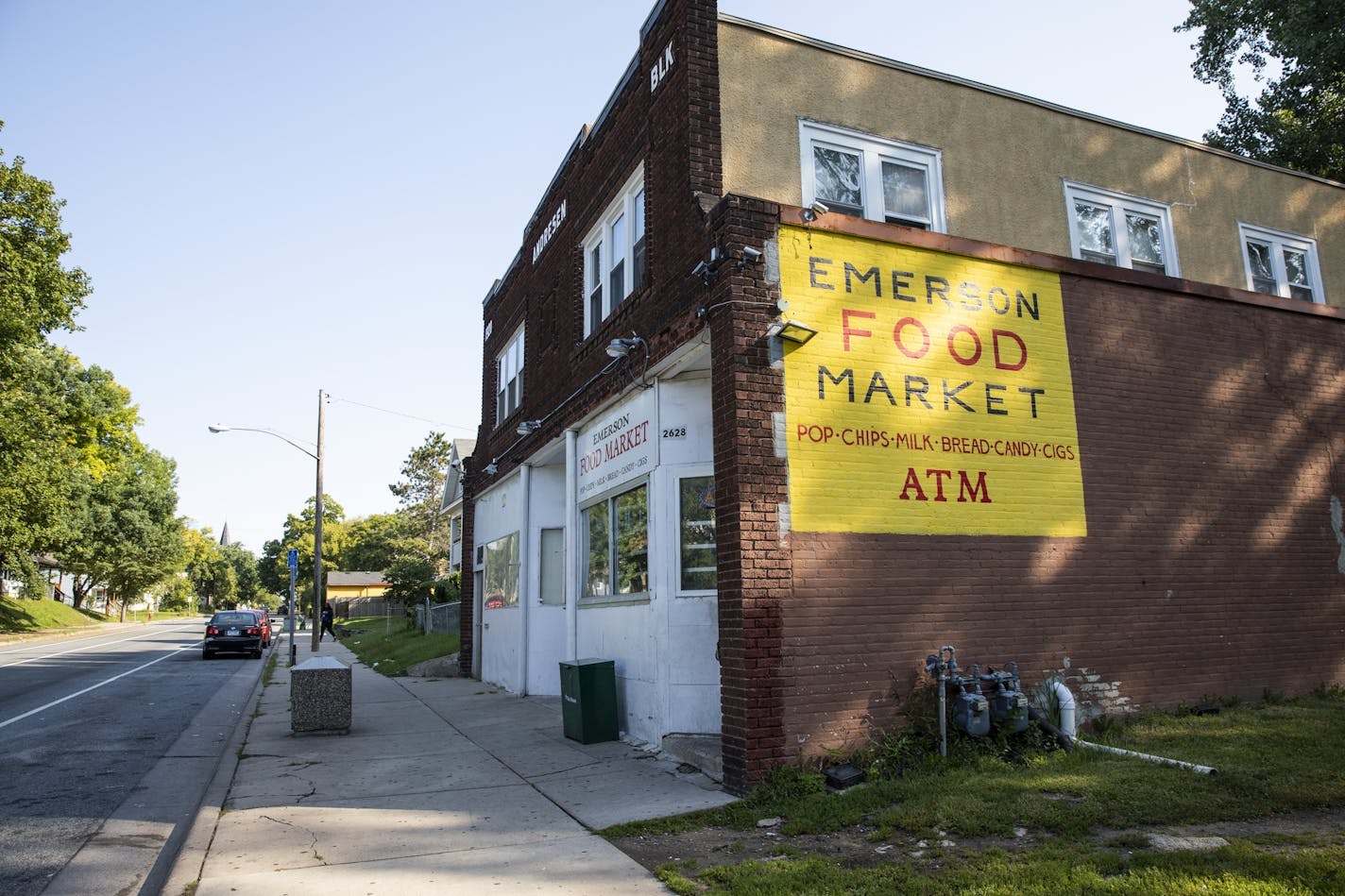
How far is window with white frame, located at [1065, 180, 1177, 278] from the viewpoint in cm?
1102

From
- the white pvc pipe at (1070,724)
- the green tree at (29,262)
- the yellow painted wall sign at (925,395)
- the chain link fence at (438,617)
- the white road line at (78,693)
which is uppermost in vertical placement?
the green tree at (29,262)

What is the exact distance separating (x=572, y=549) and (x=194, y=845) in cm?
645

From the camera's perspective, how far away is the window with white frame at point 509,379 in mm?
16938

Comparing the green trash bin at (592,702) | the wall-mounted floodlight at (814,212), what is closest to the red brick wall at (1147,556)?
the wall-mounted floodlight at (814,212)

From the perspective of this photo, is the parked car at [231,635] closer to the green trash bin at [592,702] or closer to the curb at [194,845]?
the curb at [194,845]

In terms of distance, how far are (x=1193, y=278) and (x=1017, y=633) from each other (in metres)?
6.14

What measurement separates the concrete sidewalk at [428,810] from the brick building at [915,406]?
3.34 feet

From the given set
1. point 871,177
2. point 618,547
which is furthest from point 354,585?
point 871,177

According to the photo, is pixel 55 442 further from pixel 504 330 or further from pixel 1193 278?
pixel 1193 278

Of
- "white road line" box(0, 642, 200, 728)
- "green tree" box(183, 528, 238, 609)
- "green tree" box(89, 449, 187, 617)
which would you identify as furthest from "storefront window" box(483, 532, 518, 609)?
"green tree" box(183, 528, 238, 609)

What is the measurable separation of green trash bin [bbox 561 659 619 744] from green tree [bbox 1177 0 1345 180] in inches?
786

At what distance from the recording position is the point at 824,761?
7.41m

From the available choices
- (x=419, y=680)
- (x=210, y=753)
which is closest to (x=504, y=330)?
(x=419, y=680)

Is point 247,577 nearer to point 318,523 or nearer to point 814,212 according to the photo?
point 318,523
